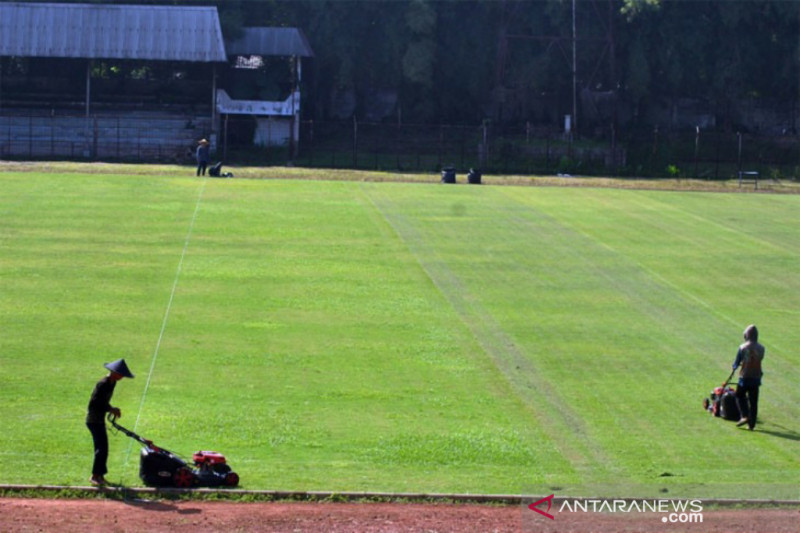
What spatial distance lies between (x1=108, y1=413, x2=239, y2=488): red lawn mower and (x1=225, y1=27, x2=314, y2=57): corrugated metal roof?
62989mm

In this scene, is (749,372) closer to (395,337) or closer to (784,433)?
(784,433)

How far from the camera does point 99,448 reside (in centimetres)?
1659

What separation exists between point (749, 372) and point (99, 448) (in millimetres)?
10755

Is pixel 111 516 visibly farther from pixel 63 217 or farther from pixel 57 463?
pixel 63 217

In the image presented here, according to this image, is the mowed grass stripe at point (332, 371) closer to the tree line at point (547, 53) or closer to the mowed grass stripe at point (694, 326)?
the mowed grass stripe at point (694, 326)

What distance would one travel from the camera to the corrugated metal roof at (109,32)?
7469 cm

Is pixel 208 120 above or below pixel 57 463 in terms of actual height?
above

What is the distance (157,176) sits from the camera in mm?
55906

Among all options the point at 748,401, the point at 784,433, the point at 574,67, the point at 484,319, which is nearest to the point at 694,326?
the point at 484,319

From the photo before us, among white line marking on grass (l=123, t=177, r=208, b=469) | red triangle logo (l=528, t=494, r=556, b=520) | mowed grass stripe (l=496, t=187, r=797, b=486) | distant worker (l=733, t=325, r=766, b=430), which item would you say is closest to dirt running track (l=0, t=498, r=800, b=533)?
red triangle logo (l=528, t=494, r=556, b=520)

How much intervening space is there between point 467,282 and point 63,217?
16.3 m

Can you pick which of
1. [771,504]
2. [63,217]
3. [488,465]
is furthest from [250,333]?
[63,217]

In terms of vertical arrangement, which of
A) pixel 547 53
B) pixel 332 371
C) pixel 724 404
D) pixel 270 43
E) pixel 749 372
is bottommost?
pixel 332 371

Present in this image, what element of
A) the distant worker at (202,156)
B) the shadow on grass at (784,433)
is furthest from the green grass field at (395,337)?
the distant worker at (202,156)
